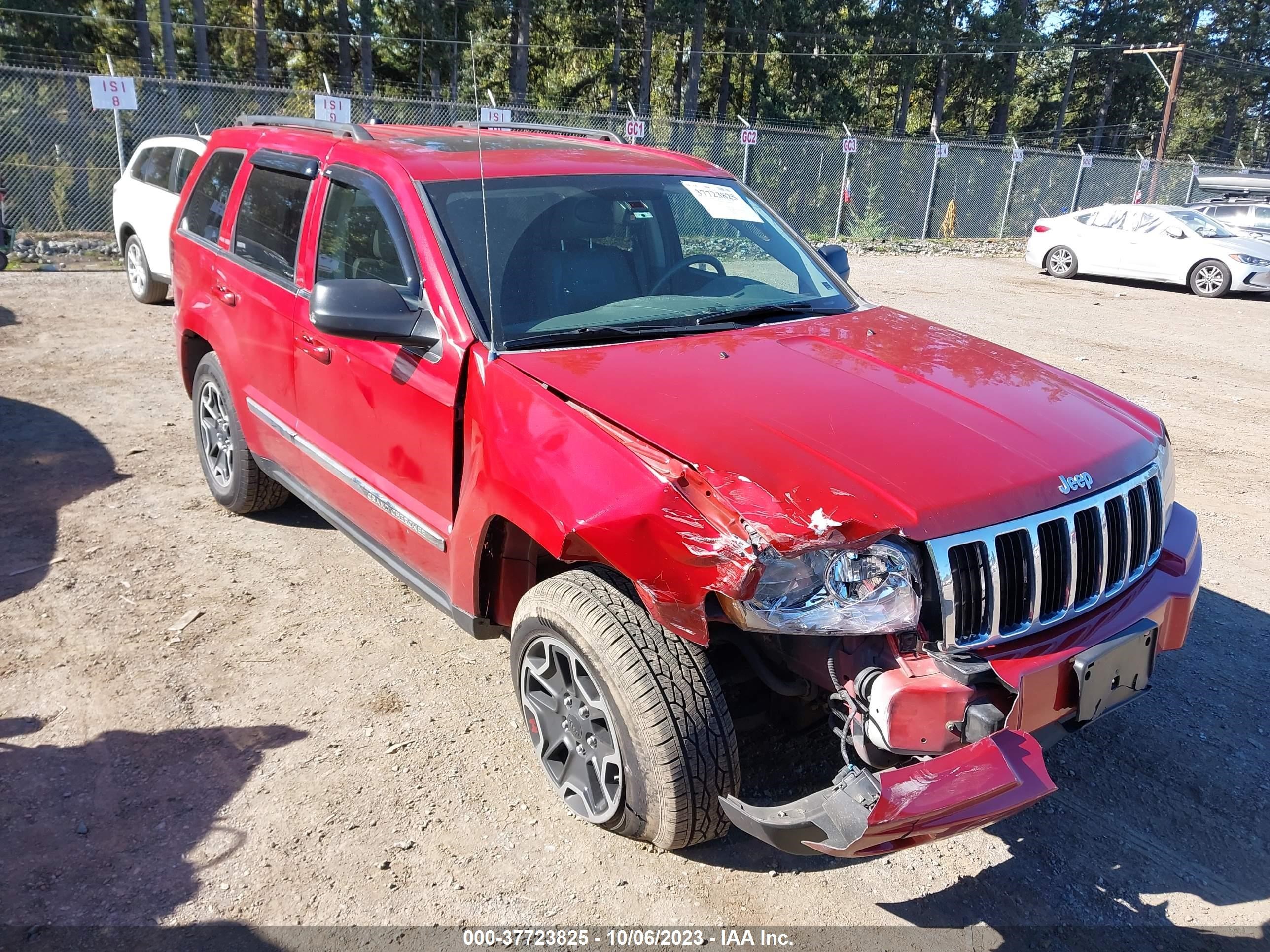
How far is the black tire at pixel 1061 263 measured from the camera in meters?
18.0

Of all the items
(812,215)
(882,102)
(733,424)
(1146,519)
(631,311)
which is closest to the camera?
(733,424)

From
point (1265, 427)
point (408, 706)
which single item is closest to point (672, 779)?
point (408, 706)

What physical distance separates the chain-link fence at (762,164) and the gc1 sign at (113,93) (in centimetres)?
49

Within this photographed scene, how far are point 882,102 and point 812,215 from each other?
29.6m

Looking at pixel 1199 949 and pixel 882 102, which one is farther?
pixel 882 102

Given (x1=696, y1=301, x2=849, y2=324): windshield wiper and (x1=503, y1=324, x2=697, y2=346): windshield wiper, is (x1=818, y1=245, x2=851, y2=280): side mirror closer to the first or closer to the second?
(x1=696, y1=301, x2=849, y2=324): windshield wiper

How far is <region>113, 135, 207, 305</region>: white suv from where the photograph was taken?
967 cm

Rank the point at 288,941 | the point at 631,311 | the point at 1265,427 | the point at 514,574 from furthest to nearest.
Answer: the point at 1265,427, the point at 631,311, the point at 514,574, the point at 288,941

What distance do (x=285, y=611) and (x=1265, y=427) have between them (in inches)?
309

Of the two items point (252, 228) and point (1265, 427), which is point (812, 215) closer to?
point (1265, 427)

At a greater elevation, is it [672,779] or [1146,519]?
→ [1146,519]

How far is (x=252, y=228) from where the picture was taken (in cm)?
454

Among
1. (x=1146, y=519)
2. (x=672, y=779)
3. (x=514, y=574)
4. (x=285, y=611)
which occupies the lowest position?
(x=285, y=611)

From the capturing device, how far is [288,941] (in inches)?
102
